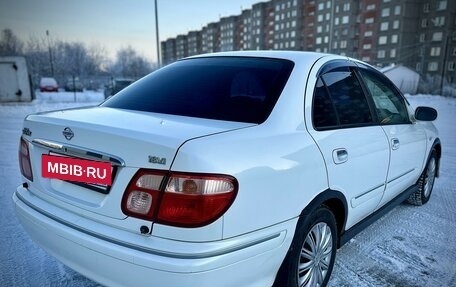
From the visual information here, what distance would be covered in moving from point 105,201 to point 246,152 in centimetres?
73

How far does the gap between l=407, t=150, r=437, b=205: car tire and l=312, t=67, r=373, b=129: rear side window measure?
1846 mm

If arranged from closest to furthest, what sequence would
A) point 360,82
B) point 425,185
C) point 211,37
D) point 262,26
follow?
point 360,82
point 425,185
point 262,26
point 211,37

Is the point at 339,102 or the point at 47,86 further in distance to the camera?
the point at 47,86

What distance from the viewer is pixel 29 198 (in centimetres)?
206

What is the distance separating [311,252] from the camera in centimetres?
212

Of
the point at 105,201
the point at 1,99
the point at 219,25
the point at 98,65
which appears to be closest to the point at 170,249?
the point at 105,201

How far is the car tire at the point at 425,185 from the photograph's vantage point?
3970mm

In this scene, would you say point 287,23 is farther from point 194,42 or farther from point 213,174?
point 213,174

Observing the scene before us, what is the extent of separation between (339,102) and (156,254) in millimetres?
1653

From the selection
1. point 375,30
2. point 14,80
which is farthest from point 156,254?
point 375,30

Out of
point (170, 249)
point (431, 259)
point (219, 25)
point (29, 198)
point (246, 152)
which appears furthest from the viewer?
point (219, 25)

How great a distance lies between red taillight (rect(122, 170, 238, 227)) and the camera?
1.46m

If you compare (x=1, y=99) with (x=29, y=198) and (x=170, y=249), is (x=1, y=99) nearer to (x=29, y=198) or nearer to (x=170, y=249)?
(x=29, y=198)

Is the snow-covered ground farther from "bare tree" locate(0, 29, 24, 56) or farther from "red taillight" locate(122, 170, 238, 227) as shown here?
"bare tree" locate(0, 29, 24, 56)
